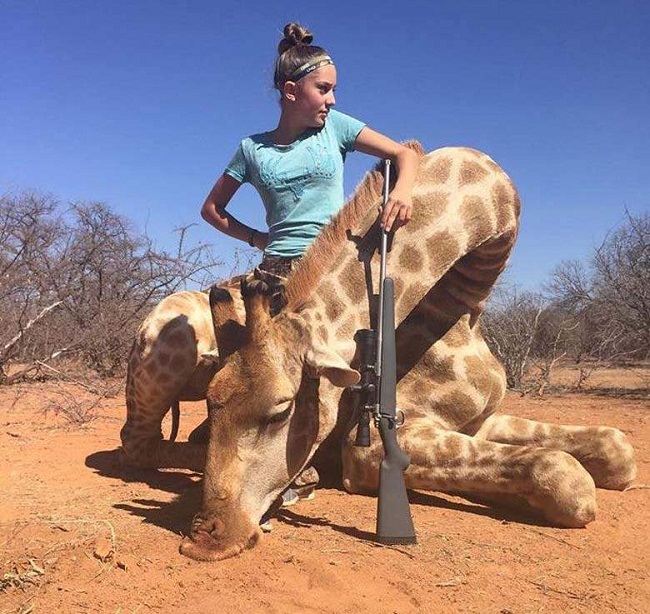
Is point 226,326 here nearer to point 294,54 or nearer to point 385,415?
point 385,415

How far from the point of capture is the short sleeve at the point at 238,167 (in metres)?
4.35

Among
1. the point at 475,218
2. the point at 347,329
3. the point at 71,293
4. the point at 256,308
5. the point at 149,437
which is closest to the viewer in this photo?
the point at 256,308

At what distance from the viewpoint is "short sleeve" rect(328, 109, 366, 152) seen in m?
4.32

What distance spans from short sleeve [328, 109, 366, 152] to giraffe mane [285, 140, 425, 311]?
1.02 feet

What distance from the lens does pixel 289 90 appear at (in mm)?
4160

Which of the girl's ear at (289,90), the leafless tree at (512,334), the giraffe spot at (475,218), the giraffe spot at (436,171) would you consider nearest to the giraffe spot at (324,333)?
the giraffe spot at (475,218)

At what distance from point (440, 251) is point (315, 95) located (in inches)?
47.0

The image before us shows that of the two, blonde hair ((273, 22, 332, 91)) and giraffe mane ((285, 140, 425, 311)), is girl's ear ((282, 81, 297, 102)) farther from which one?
giraffe mane ((285, 140, 425, 311))

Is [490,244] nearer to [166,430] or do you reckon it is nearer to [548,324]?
[166,430]

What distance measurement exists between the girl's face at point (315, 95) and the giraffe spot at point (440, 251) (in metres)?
1.03

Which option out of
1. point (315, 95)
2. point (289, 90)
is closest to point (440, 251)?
point (315, 95)

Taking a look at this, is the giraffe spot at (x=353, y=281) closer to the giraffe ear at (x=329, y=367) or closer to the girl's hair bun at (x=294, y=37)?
the giraffe ear at (x=329, y=367)

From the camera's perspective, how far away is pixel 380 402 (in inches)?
130

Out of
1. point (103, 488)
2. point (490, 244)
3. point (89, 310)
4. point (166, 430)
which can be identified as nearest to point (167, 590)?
point (103, 488)
